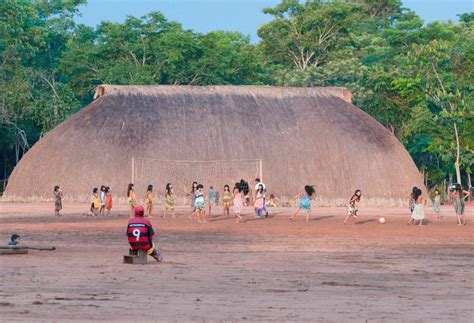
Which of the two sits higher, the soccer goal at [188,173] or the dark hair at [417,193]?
the soccer goal at [188,173]

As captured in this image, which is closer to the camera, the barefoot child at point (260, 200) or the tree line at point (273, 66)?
the barefoot child at point (260, 200)

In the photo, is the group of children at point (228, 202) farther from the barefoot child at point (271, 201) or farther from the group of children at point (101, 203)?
the barefoot child at point (271, 201)

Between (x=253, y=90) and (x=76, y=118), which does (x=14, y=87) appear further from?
(x=253, y=90)

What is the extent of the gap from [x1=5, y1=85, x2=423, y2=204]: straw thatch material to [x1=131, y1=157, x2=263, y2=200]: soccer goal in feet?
1.19

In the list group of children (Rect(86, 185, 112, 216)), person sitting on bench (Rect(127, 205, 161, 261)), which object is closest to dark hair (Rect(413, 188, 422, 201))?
group of children (Rect(86, 185, 112, 216))

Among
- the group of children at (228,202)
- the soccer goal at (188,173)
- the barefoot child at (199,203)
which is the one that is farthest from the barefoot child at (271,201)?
the barefoot child at (199,203)

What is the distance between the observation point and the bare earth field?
12383 millimetres

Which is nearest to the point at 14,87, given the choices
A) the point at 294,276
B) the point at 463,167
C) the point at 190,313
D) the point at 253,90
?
the point at 253,90

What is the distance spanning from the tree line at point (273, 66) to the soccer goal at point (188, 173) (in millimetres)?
10202

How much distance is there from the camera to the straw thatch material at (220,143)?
4734 cm

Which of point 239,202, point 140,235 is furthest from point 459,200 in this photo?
point 140,235

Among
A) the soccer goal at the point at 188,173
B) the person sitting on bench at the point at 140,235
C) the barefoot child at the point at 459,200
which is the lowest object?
the person sitting on bench at the point at 140,235

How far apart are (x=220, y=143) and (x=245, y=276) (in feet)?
106

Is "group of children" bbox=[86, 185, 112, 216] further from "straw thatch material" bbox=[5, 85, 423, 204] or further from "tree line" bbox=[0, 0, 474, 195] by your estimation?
"tree line" bbox=[0, 0, 474, 195]
